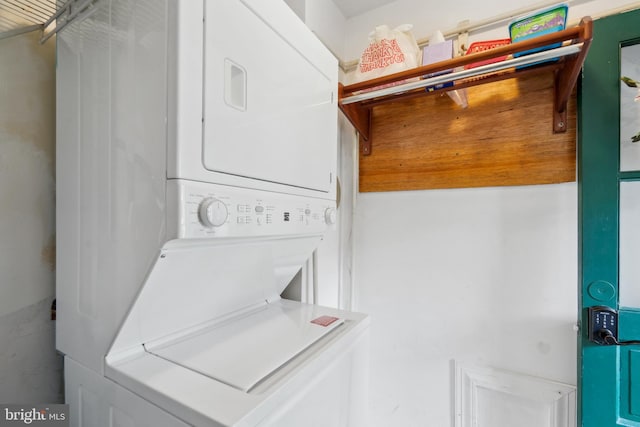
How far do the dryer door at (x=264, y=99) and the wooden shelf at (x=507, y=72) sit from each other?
39 centimetres

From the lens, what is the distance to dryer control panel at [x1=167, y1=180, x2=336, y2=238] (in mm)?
722

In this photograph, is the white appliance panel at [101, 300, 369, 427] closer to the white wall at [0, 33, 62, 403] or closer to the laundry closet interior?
the laundry closet interior

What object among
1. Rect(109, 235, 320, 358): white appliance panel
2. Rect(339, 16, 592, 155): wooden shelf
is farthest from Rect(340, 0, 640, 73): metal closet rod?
Rect(109, 235, 320, 358): white appliance panel

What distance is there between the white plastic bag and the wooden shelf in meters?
0.08

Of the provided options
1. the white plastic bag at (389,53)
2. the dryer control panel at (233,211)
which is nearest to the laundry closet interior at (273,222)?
the dryer control panel at (233,211)

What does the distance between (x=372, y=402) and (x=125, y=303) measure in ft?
6.65

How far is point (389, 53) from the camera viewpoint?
1.65 metres

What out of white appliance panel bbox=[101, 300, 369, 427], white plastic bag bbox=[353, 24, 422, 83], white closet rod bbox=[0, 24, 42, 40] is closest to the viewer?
white appliance panel bbox=[101, 300, 369, 427]

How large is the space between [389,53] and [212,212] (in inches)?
58.0

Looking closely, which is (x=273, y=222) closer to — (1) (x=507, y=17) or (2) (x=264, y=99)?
(2) (x=264, y=99)

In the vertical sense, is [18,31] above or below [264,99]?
above

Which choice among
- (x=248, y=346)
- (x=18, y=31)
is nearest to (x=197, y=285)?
(x=248, y=346)

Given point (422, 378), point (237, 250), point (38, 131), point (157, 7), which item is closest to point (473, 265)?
point (422, 378)

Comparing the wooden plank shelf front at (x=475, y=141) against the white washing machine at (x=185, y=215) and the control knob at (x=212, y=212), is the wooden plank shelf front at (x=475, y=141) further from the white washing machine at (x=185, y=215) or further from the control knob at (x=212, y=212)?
the control knob at (x=212, y=212)
